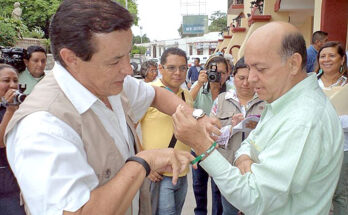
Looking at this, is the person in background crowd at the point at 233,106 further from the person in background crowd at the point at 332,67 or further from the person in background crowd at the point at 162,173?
the person in background crowd at the point at 332,67

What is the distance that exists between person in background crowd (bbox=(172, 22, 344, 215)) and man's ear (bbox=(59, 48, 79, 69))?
0.56 m

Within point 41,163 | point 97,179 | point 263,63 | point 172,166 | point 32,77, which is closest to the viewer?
point 41,163

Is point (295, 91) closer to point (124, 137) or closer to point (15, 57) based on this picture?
point (124, 137)

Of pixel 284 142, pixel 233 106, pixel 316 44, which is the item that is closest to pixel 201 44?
pixel 316 44

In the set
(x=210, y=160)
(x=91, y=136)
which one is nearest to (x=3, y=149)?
(x=91, y=136)

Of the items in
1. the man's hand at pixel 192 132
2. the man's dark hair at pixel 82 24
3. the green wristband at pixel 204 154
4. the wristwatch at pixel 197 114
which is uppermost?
the man's dark hair at pixel 82 24

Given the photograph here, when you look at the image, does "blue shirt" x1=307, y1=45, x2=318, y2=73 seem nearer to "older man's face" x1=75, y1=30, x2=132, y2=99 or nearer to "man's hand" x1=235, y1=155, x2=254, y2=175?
"man's hand" x1=235, y1=155, x2=254, y2=175

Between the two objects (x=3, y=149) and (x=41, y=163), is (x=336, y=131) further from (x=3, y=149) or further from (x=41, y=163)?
(x=3, y=149)

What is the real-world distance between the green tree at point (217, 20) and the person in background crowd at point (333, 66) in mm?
61518

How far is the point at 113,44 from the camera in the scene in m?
1.24

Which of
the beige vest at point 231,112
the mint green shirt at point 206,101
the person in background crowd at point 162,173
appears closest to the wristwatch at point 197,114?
the person in background crowd at point 162,173

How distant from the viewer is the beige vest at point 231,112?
2.75 meters

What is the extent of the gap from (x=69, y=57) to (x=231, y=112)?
205cm

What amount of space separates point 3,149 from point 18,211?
54cm
